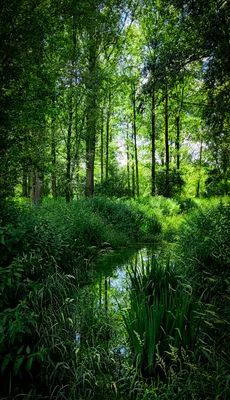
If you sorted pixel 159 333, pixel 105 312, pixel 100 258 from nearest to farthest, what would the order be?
pixel 159 333 < pixel 105 312 < pixel 100 258

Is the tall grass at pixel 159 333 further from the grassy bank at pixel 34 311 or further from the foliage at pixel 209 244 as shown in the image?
the foliage at pixel 209 244

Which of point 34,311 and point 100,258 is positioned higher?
point 34,311

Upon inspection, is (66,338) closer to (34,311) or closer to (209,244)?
(34,311)

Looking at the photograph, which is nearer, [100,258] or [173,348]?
[173,348]

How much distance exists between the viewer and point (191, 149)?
82.3 feet

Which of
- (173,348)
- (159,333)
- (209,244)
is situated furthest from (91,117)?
(173,348)

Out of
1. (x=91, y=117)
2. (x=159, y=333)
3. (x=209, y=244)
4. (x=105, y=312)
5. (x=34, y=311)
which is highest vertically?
(x=91, y=117)

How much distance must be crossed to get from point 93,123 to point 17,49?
8477mm

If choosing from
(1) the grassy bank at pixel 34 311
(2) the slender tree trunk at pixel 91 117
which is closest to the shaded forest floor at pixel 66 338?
(1) the grassy bank at pixel 34 311

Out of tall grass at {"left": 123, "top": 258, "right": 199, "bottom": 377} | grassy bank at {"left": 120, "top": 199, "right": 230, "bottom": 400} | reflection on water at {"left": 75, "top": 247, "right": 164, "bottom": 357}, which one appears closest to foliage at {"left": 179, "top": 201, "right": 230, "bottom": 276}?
grassy bank at {"left": 120, "top": 199, "right": 230, "bottom": 400}

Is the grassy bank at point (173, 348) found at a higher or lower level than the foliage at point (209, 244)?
lower

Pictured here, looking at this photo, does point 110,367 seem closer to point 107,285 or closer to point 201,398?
point 201,398

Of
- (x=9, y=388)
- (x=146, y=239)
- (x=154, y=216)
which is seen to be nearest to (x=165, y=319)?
(x=9, y=388)

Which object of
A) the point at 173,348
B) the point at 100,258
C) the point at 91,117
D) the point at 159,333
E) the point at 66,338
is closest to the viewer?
the point at 173,348
